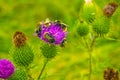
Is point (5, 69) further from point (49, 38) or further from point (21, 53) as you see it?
point (49, 38)

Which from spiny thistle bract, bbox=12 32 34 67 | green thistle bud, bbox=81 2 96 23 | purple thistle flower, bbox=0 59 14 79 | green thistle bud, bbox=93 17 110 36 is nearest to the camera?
purple thistle flower, bbox=0 59 14 79

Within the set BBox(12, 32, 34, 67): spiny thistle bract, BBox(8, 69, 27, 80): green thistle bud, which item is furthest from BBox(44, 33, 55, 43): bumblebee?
BBox(8, 69, 27, 80): green thistle bud

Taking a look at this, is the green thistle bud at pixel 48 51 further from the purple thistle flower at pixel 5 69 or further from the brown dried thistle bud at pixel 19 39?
the purple thistle flower at pixel 5 69

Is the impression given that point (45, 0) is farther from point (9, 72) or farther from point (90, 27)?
point (9, 72)

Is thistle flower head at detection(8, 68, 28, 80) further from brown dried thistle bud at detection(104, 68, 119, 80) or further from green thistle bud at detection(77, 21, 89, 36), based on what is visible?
green thistle bud at detection(77, 21, 89, 36)

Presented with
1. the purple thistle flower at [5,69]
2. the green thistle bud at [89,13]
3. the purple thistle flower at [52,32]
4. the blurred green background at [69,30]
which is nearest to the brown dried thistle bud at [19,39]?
the purple thistle flower at [52,32]

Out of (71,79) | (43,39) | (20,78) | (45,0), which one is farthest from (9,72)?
(45,0)

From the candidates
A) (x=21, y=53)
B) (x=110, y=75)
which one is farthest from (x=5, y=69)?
(x=110, y=75)
